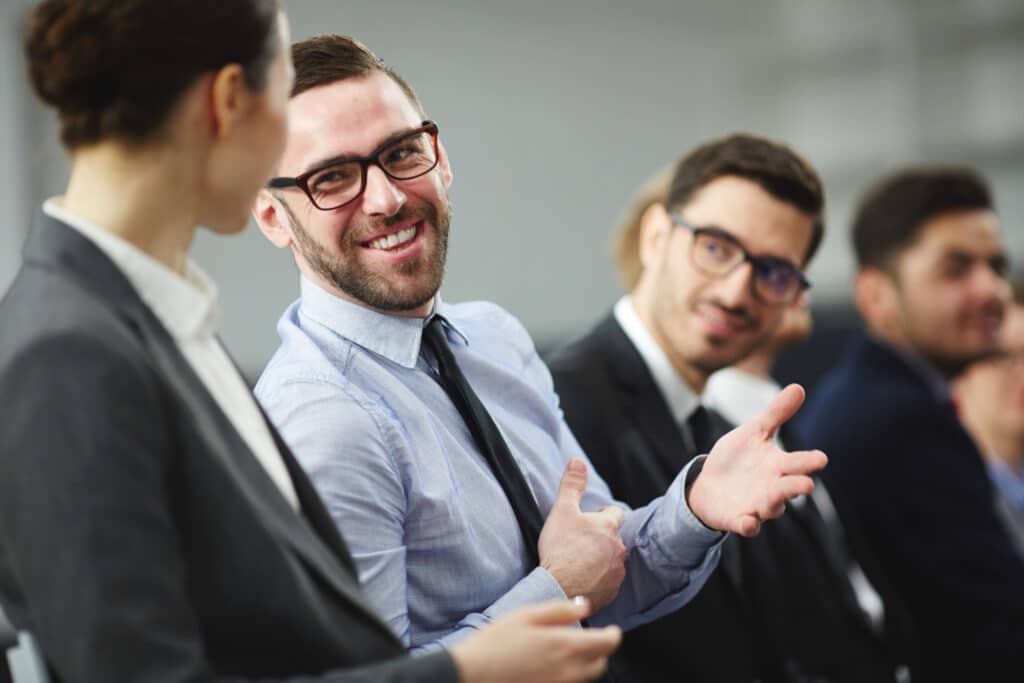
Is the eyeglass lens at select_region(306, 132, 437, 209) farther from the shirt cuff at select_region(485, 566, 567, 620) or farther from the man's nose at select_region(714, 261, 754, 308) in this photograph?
the man's nose at select_region(714, 261, 754, 308)

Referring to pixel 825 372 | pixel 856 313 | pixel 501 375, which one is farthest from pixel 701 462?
pixel 856 313

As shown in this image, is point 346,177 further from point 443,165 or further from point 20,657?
point 20,657

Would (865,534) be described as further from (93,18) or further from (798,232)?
(93,18)

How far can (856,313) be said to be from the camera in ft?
11.9

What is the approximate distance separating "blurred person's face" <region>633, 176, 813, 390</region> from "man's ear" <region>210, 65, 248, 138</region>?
0.91 metres

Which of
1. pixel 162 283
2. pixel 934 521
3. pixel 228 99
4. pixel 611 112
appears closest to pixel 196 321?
pixel 162 283

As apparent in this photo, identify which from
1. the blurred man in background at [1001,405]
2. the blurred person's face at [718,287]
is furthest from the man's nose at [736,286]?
the blurred man in background at [1001,405]

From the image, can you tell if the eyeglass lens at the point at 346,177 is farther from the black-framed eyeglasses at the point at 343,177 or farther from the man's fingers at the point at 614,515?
the man's fingers at the point at 614,515

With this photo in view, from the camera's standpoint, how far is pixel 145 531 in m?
0.63

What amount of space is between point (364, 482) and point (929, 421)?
4.59 feet

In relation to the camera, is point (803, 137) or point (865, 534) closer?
point (865, 534)

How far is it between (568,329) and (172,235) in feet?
12.4

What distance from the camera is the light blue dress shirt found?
36.6 inches

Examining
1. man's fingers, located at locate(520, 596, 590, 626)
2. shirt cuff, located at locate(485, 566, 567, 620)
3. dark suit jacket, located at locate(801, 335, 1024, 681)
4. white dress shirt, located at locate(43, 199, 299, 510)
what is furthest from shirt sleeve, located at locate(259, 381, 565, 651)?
dark suit jacket, located at locate(801, 335, 1024, 681)
